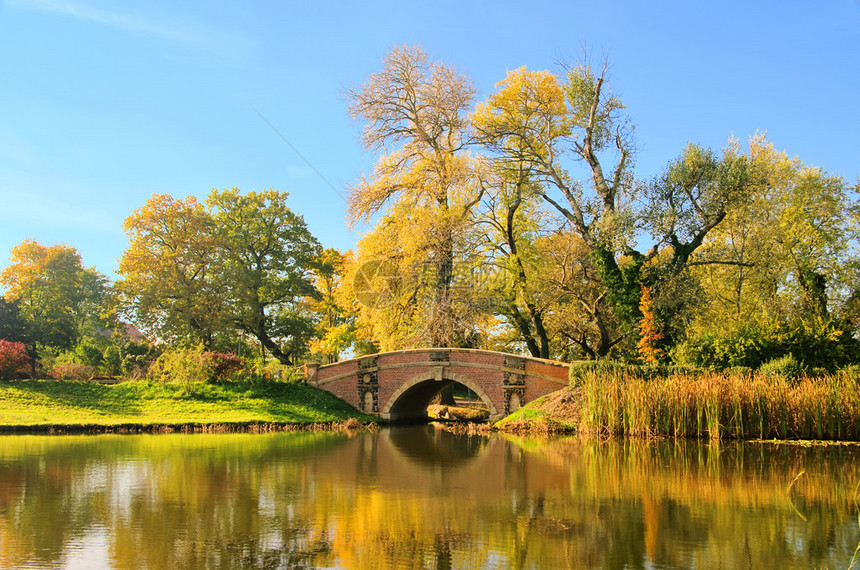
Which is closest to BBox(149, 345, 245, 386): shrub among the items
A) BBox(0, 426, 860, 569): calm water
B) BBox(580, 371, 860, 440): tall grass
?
BBox(0, 426, 860, 569): calm water

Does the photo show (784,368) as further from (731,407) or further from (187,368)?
(187,368)

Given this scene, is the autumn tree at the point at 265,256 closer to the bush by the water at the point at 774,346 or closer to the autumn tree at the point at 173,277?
the autumn tree at the point at 173,277

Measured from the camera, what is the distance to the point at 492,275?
31188mm

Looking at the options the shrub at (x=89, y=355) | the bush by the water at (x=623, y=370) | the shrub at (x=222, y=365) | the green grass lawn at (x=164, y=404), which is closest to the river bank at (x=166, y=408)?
the green grass lawn at (x=164, y=404)

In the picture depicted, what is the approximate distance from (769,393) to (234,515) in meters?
14.7

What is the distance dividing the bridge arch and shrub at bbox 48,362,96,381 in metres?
13.2

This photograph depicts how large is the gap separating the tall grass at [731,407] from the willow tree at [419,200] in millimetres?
10665

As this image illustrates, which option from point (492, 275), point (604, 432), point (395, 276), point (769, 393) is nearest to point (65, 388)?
point (395, 276)

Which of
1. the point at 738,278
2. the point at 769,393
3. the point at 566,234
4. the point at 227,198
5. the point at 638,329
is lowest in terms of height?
the point at 769,393

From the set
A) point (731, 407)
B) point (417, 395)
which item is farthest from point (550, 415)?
point (417, 395)

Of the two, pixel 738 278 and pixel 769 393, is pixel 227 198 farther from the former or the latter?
pixel 769 393

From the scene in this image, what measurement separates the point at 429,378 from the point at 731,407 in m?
11.7

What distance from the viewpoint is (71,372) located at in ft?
99.3

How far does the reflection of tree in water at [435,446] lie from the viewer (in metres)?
16.7
